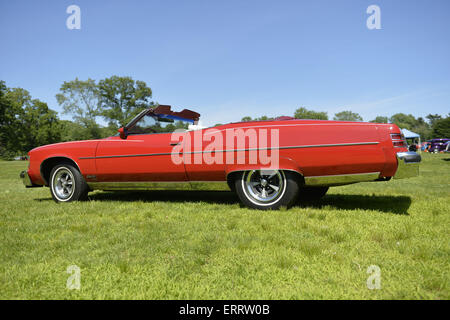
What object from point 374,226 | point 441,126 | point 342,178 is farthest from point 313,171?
point 441,126

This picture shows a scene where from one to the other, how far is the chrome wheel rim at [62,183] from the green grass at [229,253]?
3.29ft

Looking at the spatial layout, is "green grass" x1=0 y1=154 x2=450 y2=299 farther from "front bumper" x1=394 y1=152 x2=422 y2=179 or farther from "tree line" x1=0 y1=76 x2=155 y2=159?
"tree line" x1=0 y1=76 x2=155 y2=159

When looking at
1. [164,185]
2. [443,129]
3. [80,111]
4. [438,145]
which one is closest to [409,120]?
[443,129]

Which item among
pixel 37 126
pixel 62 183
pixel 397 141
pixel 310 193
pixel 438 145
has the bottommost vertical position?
pixel 310 193

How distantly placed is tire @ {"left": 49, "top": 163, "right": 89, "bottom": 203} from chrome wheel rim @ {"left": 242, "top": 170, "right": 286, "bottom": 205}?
2.71 m

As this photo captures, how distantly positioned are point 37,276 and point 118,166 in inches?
99.7

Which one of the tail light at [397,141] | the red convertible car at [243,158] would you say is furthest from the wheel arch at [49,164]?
the tail light at [397,141]

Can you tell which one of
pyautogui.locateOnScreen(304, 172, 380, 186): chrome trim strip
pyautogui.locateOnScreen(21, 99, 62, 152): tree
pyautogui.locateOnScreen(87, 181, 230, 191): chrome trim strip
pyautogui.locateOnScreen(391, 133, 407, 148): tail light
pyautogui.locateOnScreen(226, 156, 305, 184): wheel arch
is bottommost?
pyautogui.locateOnScreen(87, 181, 230, 191): chrome trim strip

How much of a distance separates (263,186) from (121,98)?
46.8 metres

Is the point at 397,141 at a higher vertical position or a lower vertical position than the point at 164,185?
higher

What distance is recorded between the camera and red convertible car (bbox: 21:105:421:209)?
3.22 meters

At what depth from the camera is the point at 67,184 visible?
4.77 meters

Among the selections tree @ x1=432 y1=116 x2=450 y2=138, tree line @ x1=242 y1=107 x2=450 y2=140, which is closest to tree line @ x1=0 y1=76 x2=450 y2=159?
tree line @ x1=242 y1=107 x2=450 y2=140

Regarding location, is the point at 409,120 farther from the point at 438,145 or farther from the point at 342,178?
the point at 342,178
